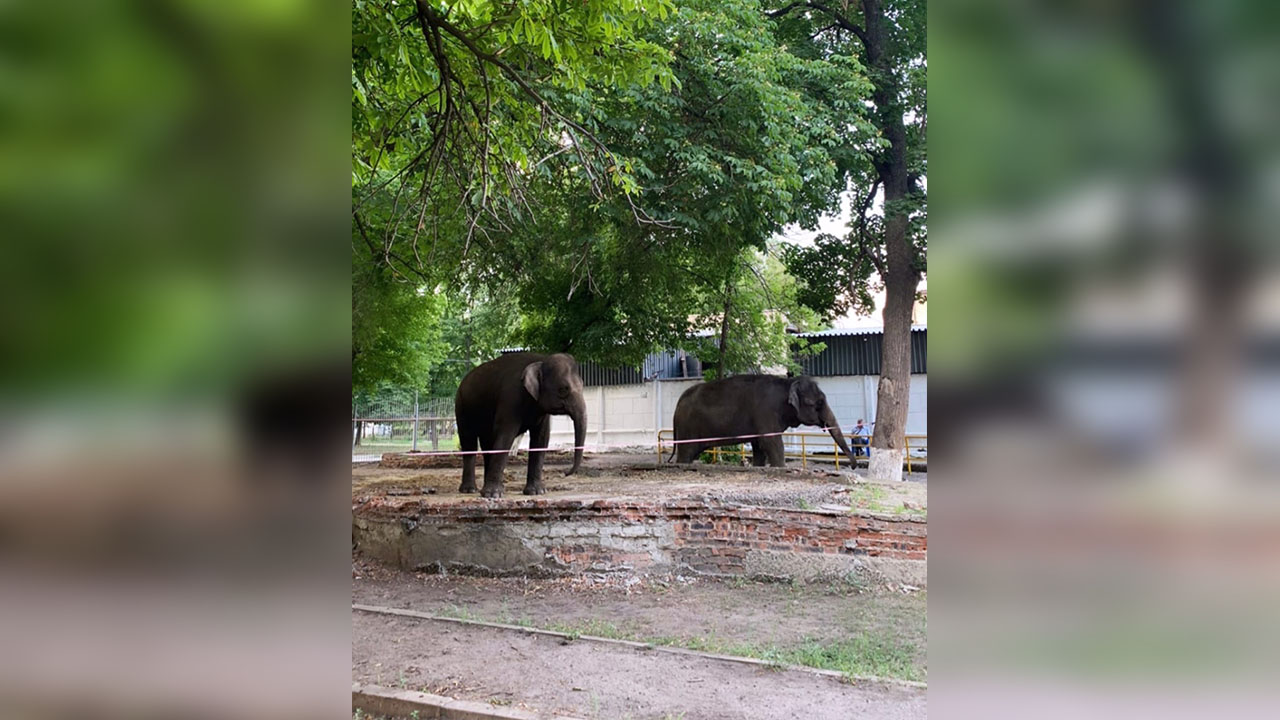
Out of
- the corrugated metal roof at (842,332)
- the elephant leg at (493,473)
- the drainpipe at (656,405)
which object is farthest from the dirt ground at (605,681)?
the drainpipe at (656,405)

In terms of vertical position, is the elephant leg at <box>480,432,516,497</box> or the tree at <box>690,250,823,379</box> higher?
the tree at <box>690,250,823,379</box>

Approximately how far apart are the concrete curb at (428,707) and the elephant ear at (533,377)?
5.75 meters

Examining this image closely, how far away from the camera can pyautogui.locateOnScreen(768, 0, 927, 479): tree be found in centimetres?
1405

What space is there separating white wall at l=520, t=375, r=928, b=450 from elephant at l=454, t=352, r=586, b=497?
1234 centimetres

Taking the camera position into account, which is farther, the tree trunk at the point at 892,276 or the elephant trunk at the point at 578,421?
the tree trunk at the point at 892,276

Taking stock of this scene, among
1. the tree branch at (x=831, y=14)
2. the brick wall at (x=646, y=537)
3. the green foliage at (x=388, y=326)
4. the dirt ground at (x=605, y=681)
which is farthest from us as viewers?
the tree branch at (x=831, y=14)

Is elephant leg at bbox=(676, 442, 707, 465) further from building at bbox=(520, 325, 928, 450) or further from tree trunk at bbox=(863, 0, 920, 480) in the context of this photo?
building at bbox=(520, 325, 928, 450)

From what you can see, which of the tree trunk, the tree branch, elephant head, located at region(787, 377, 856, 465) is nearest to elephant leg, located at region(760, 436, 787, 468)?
elephant head, located at region(787, 377, 856, 465)

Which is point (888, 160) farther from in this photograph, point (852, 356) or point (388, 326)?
point (388, 326)

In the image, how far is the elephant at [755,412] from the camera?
15.3m
